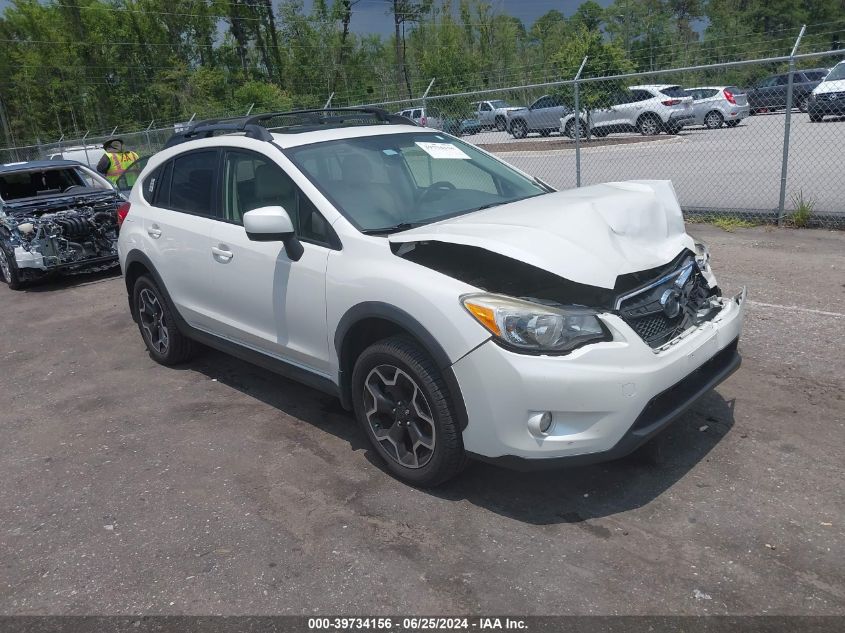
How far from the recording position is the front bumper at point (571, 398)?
3.03m

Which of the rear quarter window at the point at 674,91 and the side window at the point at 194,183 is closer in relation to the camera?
the side window at the point at 194,183

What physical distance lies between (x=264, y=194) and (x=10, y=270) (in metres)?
6.68

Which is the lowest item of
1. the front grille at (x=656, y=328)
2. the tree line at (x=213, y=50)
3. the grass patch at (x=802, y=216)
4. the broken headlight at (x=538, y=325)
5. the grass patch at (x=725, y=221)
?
the grass patch at (x=725, y=221)

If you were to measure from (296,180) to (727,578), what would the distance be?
294 cm

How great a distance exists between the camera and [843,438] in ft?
12.6

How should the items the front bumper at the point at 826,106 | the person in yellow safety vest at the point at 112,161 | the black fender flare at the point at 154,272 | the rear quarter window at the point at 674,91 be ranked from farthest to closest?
the rear quarter window at the point at 674,91
the front bumper at the point at 826,106
the person in yellow safety vest at the point at 112,161
the black fender flare at the point at 154,272

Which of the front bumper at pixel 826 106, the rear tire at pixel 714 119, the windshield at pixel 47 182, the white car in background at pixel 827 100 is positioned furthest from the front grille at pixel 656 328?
the rear tire at pixel 714 119

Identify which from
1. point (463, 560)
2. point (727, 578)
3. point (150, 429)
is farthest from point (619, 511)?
point (150, 429)

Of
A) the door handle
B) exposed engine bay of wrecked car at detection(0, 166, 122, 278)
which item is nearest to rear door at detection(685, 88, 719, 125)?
exposed engine bay of wrecked car at detection(0, 166, 122, 278)

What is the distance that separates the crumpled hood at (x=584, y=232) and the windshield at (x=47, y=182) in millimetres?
8256

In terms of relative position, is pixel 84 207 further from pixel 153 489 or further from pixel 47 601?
pixel 47 601

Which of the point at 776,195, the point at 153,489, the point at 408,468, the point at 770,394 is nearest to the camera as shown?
the point at 408,468

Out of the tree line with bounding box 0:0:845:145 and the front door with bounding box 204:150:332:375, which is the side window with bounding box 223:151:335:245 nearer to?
the front door with bounding box 204:150:332:375

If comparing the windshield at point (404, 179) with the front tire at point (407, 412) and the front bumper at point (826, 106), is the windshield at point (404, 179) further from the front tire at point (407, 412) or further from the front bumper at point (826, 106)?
the front bumper at point (826, 106)
